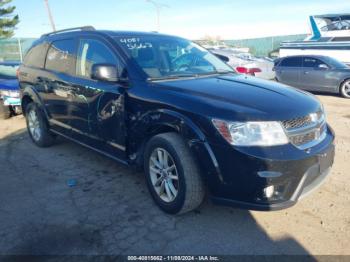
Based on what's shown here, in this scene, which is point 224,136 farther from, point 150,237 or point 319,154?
point 150,237

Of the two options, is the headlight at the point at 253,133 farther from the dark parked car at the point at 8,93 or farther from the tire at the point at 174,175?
the dark parked car at the point at 8,93

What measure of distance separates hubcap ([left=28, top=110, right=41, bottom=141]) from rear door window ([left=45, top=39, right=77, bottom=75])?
1.08 m

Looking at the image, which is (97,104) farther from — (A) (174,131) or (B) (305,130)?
(B) (305,130)

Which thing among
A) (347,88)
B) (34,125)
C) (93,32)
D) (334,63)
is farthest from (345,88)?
(34,125)

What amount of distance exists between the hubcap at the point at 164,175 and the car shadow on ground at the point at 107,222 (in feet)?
0.80

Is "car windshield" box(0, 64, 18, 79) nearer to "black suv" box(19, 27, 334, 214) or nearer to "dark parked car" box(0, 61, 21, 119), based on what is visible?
"dark parked car" box(0, 61, 21, 119)

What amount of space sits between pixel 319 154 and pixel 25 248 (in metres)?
2.77

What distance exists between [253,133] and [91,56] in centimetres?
243

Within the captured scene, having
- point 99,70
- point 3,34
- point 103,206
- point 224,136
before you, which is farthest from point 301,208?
point 3,34

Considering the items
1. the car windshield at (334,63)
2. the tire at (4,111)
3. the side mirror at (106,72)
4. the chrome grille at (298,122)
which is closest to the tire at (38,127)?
the side mirror at (106,72)

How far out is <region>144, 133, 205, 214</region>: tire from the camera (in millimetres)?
3090

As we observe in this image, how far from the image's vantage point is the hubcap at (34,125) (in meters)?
5.88

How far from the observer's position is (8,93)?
26.7 ft

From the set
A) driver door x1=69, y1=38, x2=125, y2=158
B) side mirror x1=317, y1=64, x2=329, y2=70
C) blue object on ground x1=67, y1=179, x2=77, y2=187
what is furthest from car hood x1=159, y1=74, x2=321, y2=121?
side mirror x1=317, y1=64, x2=329, y2=70
